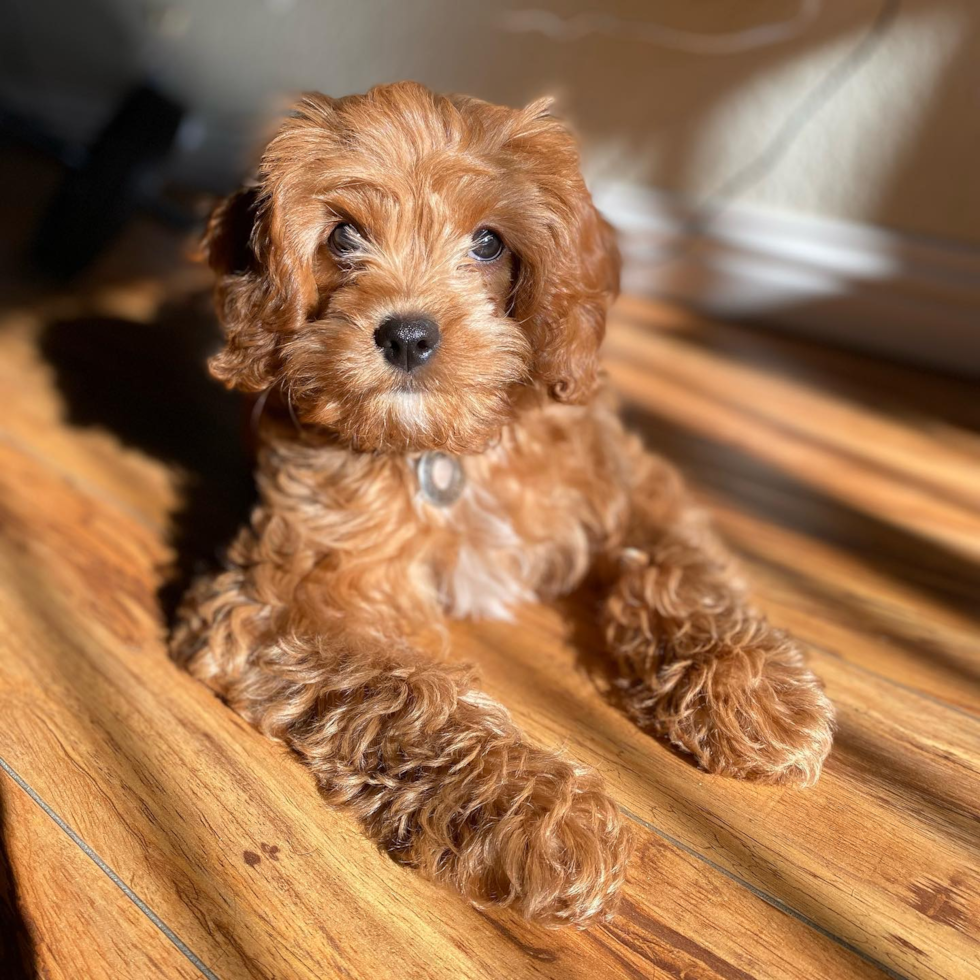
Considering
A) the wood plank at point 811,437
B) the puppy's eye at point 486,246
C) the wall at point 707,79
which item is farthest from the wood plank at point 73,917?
the wall at point 707,79

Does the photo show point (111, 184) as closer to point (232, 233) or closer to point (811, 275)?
point (232, 233)

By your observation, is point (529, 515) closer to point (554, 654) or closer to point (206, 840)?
point (554, 654)

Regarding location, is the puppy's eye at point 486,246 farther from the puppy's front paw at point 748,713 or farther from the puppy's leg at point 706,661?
the puppy's front paw at point 748,713

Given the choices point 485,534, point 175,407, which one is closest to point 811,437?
point 485,534

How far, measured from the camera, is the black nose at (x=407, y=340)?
1.53 metres

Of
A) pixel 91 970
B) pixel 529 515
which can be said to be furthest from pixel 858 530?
pixel 91 970

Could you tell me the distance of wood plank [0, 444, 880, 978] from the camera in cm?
128

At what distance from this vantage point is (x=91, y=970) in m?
1.25

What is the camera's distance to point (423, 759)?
1.50 metres

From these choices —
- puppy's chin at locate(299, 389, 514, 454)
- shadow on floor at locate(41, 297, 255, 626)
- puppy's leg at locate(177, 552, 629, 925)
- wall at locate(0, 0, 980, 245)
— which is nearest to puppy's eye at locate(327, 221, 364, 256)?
puppy's chin at locate(299, 389, 514, 454)

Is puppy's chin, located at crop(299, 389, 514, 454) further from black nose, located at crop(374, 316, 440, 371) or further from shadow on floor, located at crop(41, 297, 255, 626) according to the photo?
shadow on floor, located at crop(41, 297, 255, 626)

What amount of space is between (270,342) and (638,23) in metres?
2.42

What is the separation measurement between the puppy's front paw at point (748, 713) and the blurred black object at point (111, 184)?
342 cm

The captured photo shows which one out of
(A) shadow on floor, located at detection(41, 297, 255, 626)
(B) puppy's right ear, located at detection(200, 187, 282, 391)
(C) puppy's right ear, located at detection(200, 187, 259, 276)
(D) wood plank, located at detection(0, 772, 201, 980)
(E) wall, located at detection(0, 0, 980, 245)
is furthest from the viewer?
(E) wall, located at detection(0, 0, 980, 245)
